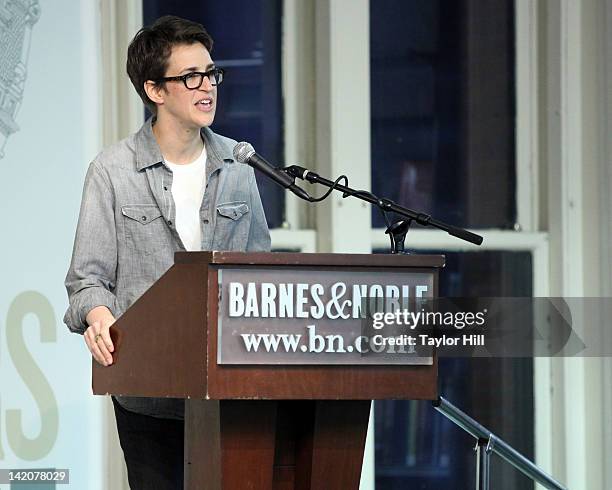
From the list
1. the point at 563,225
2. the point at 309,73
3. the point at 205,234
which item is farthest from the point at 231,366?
the point at 563,225

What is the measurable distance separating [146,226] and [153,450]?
1.59 ft

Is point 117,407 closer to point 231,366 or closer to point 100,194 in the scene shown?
point 100,194

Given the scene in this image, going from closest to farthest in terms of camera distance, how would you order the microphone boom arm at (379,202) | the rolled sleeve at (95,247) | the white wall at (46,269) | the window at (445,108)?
the microphone boom arm at (379,202) < the rolled sleeve at (95,247) < the white wall at (46,269) < the window at (445,108)

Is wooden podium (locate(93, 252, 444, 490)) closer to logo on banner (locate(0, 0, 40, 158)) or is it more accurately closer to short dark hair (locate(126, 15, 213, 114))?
short dark hair (locate(126, 15, 213, 114))

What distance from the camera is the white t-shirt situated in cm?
247

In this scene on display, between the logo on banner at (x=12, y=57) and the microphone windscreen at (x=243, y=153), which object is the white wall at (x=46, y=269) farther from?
the microphone windscreen at (x=243, y=153)

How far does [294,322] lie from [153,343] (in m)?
0.25

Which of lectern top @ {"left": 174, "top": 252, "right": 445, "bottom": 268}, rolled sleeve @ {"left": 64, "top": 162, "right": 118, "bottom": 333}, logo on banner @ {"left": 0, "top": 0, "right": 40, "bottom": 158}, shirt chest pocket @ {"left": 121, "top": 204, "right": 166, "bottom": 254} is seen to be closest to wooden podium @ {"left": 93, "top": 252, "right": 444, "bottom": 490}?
lectern top @ {"left": 174, "top": 252, "right": 445, "bottom": 268}

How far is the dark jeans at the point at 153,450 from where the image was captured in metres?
2.47

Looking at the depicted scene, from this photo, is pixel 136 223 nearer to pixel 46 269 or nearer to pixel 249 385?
pixel 249 385

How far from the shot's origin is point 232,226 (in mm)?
2518

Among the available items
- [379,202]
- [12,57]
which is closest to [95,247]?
[379,202]

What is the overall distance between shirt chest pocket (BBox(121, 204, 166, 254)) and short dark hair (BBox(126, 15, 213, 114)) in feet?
0.85

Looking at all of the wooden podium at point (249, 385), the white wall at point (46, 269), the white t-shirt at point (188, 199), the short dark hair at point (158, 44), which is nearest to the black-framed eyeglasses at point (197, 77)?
the short dark hair at point (158, 44)
